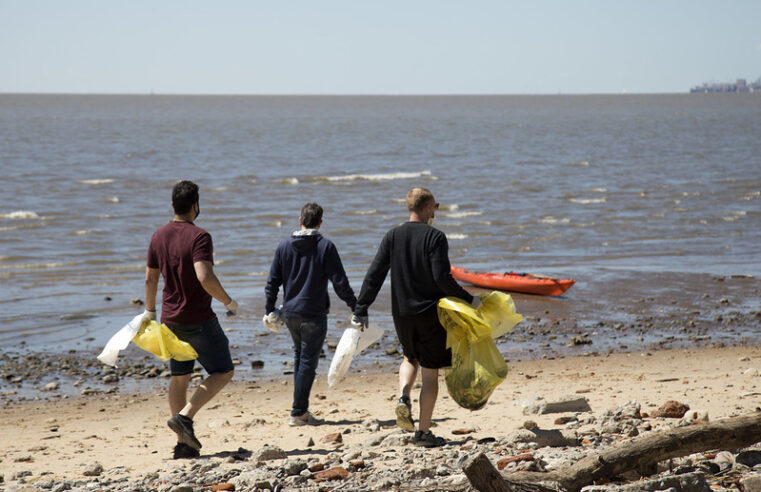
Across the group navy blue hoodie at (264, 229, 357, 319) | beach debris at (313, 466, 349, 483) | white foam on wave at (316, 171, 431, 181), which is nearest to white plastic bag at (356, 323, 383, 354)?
navy blue hoodie at (264, 229, 357, 319)

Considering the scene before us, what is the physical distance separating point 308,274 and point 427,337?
1.43 metres

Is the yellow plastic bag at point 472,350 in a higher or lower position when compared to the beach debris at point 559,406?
higher

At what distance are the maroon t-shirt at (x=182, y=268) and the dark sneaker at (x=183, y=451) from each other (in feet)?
3.07

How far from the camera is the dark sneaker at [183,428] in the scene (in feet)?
20.9

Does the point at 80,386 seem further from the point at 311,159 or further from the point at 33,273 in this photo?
the point at 311,159

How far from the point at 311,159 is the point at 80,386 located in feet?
159

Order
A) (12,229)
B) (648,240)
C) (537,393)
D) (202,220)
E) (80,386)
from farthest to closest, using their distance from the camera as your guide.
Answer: (202,220) < (12,229) < (648,240) < (80,386) < (537,393)

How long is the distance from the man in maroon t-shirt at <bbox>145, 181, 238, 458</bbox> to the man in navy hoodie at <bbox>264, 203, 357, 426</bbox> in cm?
91

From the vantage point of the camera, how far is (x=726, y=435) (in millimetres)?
4949

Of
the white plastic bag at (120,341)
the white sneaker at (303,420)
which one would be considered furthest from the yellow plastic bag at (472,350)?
the white plastic bag at (120,341)

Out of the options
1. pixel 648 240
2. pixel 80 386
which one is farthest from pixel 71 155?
pixel 80 386

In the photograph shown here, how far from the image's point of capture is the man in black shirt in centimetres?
617

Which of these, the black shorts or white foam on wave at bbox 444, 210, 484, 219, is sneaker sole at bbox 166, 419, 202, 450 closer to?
the black shorts

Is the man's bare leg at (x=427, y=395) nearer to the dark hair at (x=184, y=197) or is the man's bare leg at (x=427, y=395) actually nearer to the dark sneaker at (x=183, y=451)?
the dark sneaker at (x=183, y=451)
